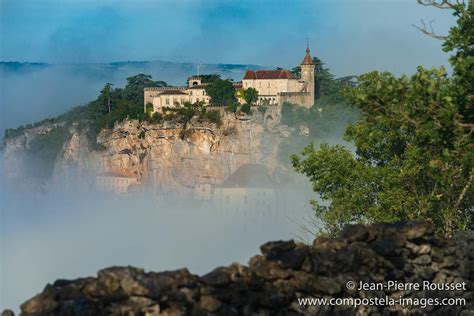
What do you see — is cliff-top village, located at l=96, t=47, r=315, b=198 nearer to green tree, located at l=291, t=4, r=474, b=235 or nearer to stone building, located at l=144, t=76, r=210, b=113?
stone building, located at l=144, t=76, r=210, b=113

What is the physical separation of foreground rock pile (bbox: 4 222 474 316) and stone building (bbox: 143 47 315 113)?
104 metres

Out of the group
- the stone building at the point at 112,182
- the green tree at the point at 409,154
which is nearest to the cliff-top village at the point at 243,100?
the stone building at the point at 112,182

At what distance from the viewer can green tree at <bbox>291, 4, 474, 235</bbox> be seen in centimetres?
1082

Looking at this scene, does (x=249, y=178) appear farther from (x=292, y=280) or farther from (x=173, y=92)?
(x=292, y=280)

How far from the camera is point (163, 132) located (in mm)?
115250

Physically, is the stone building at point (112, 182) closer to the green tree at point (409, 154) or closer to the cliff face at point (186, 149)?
the cliff face at point (186, 149)

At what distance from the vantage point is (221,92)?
370ft

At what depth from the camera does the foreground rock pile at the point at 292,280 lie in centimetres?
731

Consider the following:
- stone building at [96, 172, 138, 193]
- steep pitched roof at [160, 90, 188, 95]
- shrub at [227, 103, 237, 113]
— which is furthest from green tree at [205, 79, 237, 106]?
stone building at [96, 172, 138, 193]

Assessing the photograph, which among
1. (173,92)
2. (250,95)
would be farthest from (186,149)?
(250,95)

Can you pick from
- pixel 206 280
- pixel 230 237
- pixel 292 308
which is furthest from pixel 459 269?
pixel 230 237

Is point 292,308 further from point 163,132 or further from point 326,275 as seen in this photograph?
point 163,132

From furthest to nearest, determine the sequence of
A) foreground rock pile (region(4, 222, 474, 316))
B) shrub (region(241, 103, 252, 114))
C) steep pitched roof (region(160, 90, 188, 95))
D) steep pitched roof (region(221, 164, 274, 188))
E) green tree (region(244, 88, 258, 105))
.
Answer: steep pitched roof (region(221, 164, 274, 188)) < green tree (region(244, 88, 258, 105)) < steep pitched roof (region(160, 90, 188, 95)) < shrub (region(241, 103, 252, 114)) < foreground rock pile (region(4, 222, 474, 316))

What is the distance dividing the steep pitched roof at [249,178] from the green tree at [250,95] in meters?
9.46
